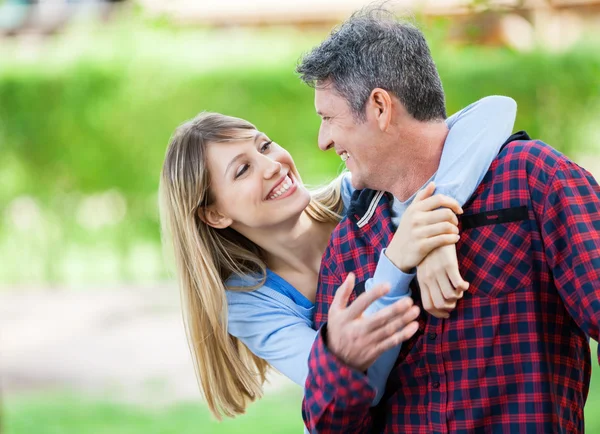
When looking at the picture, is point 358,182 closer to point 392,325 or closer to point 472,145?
point 472,145

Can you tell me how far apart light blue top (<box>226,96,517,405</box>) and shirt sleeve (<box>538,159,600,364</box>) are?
176 mm

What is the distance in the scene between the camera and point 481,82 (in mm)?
5668

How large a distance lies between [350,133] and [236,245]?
629 millimetres

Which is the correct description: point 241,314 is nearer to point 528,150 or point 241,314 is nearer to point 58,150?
point 528,150

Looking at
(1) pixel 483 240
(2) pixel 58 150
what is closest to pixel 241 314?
(1) pixel 483 240

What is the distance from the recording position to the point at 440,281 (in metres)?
1.73

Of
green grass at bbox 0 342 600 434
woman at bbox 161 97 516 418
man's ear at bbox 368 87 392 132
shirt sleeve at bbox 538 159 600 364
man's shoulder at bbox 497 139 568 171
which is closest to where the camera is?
shirt sleeve at bbox 538 159 600 364

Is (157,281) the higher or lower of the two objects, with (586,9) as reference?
lower

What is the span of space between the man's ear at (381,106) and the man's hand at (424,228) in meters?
0.19

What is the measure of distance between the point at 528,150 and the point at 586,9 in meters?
5.50

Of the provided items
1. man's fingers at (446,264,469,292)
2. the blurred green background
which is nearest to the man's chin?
man's fingers at (446,264,469,292)

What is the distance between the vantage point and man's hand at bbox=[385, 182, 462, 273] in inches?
67.9

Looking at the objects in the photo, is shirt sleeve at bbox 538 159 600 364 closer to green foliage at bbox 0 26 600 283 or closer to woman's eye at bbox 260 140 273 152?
woman's eye at bbox 260 140 273 152

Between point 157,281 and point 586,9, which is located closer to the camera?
point 586,9
